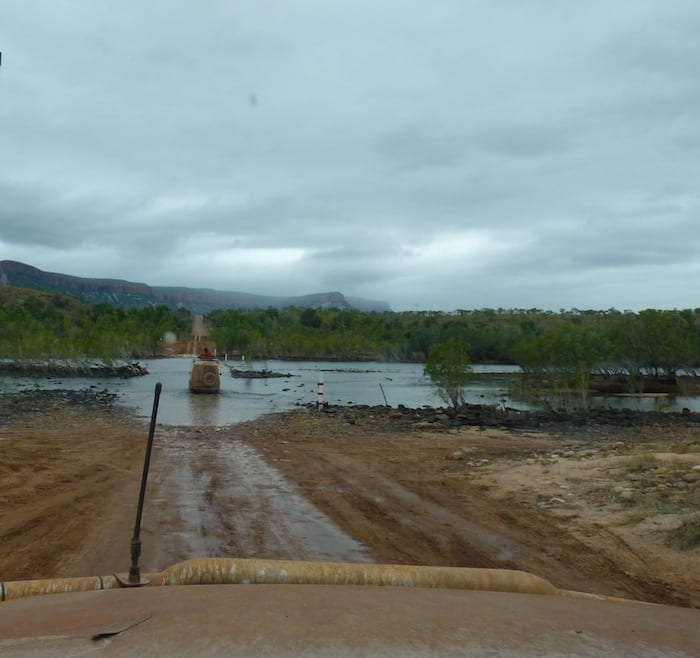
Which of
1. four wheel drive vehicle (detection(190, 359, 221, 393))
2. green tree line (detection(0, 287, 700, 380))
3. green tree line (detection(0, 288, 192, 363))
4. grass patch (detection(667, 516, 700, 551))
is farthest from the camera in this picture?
green tree line (detection(0, 288, 192, 363))

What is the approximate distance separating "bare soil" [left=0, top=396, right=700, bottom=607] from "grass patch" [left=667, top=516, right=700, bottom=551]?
87 millimetres

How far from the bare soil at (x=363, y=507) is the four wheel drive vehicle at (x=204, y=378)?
72.4 ft

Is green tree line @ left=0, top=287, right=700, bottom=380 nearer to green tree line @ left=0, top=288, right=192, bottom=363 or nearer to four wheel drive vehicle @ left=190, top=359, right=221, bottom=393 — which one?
green tree line @ left=0, top=288, right=192, bottom=363

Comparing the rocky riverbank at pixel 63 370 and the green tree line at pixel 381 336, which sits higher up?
the green tree line at pixel 381 336

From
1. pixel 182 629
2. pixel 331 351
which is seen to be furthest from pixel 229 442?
pixel 331 351

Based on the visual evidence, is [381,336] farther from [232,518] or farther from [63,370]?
[232,518]

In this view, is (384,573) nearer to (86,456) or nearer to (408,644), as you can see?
(408,644)

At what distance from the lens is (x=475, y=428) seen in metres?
22.5

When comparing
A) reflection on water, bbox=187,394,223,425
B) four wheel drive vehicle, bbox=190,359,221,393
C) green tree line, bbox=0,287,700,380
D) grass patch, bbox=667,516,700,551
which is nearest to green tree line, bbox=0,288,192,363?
Result: green tree line, bbox=0,287,700,380

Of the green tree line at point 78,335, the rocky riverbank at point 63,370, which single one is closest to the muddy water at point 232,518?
the rocky riverbank at point 63,370

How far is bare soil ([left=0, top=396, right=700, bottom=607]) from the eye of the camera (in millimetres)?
6746

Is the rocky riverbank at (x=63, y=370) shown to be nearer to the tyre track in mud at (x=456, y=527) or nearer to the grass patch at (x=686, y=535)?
the tyre track in mud at (x=456, y=527)

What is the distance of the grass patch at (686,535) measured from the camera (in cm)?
706

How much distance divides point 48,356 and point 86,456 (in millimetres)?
59289
